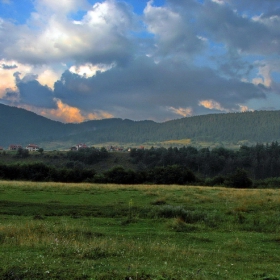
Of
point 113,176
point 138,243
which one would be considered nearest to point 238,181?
point 113,176

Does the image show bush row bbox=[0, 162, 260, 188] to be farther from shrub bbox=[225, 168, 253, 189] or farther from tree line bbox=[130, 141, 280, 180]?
tree line bbox=[130, 141, 280, 180]

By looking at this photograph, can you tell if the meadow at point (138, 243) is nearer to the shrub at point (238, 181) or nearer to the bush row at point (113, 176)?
the shrub at point (238, 181)

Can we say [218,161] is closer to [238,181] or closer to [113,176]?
[238,181]

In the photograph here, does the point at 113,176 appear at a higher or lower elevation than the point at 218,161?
lower

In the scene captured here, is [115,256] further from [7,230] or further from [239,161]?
[239,161]

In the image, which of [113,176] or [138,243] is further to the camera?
[113,176]

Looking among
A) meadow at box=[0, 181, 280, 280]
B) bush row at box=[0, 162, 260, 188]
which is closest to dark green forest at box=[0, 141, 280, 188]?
bush row at box=[0, 162, 260, 188]

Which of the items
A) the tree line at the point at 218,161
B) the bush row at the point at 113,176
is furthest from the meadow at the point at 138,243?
the tree line at the point at 218,161

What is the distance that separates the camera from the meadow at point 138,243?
8.87 metres

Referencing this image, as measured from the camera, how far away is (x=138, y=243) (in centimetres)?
1345

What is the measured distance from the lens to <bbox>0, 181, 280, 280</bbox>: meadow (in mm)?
8867

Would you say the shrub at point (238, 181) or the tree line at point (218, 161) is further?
the tree line at point (218, 161)

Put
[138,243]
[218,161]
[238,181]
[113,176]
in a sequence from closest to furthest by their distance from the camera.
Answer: [138,243]
[238,181]
[113,176]
[218,161]

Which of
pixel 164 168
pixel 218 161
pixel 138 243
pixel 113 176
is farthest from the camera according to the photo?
pixel 218 161
